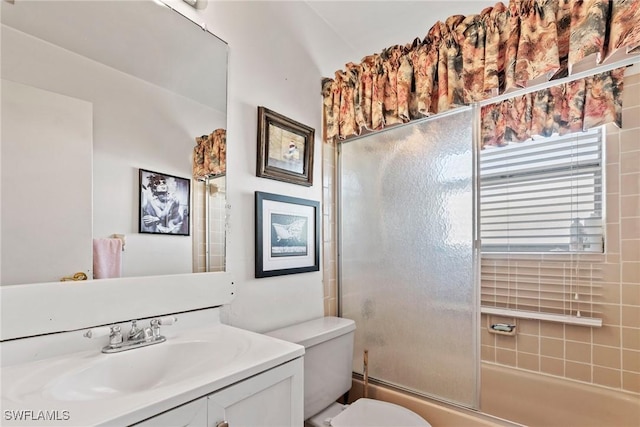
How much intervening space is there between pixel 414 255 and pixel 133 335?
128 centimetres

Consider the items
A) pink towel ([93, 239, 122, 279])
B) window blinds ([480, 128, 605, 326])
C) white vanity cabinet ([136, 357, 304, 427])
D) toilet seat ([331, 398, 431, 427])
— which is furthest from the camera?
window blinds ([480, 128, 605, 326])

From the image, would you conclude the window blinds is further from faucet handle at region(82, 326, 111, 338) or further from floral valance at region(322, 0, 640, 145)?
faucet handle at region(82, 326, 111, 338)

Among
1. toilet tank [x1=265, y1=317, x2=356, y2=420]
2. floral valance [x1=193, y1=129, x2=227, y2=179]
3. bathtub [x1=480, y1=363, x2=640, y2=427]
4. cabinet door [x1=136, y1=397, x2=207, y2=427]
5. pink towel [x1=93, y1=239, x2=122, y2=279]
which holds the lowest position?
bathtub [x1=480, y1=363, x2=640, y2=427]

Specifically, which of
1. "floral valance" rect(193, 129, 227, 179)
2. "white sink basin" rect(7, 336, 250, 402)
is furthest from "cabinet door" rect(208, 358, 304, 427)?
"floral valance" rect(193, 129, 227, 179)

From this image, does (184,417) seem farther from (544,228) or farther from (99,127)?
(544,228)

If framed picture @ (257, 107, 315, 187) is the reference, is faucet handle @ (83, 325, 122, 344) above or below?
below

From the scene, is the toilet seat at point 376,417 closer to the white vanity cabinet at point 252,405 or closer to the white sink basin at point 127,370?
the white vanity cabinet at point 252,405

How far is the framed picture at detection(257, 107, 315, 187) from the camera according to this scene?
1.51m

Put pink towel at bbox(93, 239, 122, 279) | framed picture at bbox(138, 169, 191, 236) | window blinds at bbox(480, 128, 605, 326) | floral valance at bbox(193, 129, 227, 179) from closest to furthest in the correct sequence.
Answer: pink towel at bbox(93, 239, 122, 279) → framed picture at bbox(138, 169, 191, 236) → floral valance at bbox(193, 129, 227, 179) → window blinds at bbox(480, 128, 605, 326)

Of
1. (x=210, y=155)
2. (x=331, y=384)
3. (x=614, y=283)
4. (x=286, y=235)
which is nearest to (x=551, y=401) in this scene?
(x=614, y=283)

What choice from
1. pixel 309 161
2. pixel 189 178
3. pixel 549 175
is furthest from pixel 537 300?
pixel 189 178

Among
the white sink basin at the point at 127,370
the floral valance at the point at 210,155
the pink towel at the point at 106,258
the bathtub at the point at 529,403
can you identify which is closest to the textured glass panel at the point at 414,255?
the bathtub at the point at 529,403

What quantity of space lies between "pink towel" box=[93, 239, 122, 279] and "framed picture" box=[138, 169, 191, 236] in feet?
0.31

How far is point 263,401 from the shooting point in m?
0.86
